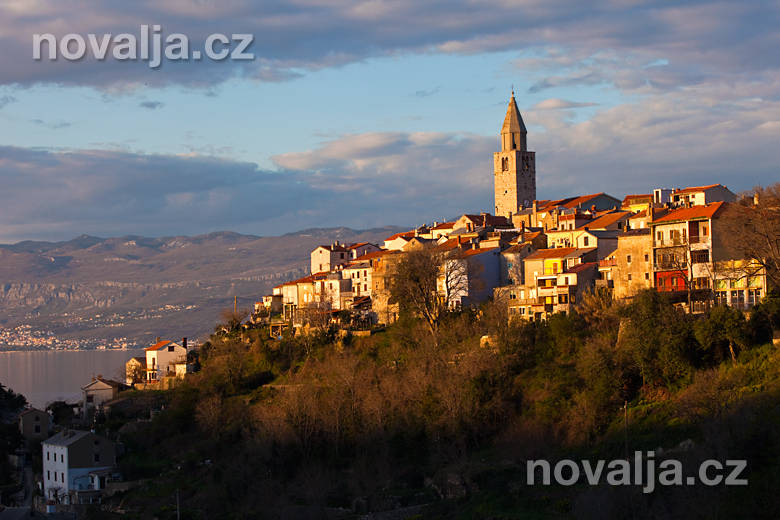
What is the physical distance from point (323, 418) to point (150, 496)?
785 cm

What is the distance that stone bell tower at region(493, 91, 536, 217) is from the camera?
77.4m

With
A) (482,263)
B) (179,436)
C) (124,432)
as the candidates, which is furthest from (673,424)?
(124,432)

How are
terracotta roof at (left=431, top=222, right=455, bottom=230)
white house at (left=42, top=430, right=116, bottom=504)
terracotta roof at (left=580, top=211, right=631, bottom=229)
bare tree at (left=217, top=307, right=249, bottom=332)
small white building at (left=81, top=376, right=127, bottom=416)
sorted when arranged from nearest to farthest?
1. white house at (left=42, top=430, right=116, bottom=504)
2. terracotta roof at (left=580, top=211, right=631, bottom=229)
3. small white building at (left=81, top=376, right=127, bottom=416)
4. bare tree at (left=217, top=307, right=249, bottom=332)
5. terracotta roof at (left=431, top=222, right=455, bottom=230)

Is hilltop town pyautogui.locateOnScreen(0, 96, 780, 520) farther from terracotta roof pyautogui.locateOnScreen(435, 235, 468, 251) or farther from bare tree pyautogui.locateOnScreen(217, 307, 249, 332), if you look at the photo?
bare tree pyautogui.locateOnScreen(217, 307, 249, 332)

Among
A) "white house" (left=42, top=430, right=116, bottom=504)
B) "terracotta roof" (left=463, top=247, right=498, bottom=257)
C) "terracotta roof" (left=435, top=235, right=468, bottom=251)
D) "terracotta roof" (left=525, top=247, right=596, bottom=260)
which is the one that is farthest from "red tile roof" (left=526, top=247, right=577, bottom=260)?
"white house" (left=42, top=430, right=116, bottom=504)

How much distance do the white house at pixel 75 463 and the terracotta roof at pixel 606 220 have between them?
26.6 meters

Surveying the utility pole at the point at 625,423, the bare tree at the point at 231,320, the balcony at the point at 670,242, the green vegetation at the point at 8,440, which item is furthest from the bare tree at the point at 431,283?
the green vegetation at the point at 8,440

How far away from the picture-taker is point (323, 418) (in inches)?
1761

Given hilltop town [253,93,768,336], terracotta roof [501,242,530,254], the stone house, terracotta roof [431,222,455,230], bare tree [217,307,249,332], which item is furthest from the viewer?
terracotta roof [431,222,455,230]

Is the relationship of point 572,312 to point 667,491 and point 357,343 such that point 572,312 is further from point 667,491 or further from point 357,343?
point 667,491

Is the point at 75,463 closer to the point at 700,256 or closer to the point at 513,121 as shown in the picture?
the point at 700,256

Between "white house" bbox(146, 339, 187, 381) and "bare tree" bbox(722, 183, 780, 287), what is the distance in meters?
35.6

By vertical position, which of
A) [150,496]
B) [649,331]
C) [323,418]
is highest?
[649,331]

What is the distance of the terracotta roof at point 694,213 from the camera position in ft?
144
